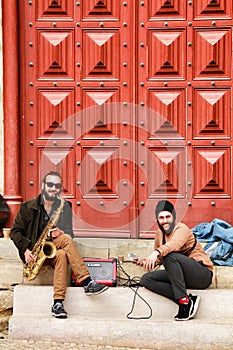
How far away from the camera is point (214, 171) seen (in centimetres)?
802

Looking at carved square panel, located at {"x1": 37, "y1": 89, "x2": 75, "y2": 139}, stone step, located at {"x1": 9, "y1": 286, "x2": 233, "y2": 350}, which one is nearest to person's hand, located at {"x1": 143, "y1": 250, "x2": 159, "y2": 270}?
stone step, located at {"x1": 9, "y1": 286, "x2": 233, "y2": 350}

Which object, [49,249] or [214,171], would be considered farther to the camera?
[214,171]

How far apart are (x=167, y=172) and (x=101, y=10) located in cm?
185

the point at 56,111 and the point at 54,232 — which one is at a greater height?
the point at 56,111

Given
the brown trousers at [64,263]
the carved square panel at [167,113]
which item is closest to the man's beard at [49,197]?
the brown trousers at [64,263]

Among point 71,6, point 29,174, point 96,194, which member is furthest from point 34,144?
point 71,6

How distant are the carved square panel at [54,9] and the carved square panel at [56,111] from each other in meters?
0.78

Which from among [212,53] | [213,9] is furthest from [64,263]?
[213,9]

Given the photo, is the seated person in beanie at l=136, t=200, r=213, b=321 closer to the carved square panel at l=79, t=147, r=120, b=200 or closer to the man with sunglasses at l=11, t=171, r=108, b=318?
the man with sunglasses at l=11, t=171, r=108, b=318

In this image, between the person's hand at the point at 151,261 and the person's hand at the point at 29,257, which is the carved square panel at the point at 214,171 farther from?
the person's hand at the point at 29,257

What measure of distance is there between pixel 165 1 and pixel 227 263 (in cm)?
282

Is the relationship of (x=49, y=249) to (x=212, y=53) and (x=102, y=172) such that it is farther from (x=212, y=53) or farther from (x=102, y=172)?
(x=212, y=53)

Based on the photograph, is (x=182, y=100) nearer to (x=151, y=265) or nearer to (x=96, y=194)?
(x=96, y=194)

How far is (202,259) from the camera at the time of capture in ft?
22.4
